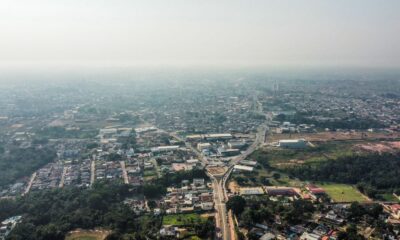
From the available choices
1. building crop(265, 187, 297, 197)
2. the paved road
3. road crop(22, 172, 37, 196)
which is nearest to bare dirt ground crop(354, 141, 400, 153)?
building crop(265, 187, 297, 197)

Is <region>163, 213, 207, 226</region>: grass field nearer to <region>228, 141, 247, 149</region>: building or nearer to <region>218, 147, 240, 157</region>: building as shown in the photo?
<region>218, 147, 240, 157</region>: building

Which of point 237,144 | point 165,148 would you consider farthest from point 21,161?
point 237,144

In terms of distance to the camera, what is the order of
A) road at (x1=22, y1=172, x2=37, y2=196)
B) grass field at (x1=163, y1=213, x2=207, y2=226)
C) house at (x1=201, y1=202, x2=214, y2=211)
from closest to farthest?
grass field at (x1=163, y1=213, x2=207, y2=226) → house at (x1=201, y1=202, x2=214, y2=211) → road at (x1=22, y1=172, x2=37, y2=196)

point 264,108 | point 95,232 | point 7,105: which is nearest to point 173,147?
point 95,232

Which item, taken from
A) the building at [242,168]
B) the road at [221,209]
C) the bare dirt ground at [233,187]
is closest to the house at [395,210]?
the bare dirt ground at [233,187]

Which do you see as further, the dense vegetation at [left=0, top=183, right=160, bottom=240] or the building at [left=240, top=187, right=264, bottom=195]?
the building at [left=240, top=187, right=264, bottom=195]

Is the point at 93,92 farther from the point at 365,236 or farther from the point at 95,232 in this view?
the point at 365,236

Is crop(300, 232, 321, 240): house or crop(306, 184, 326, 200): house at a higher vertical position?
crop(300, 232, 321, 240): house
